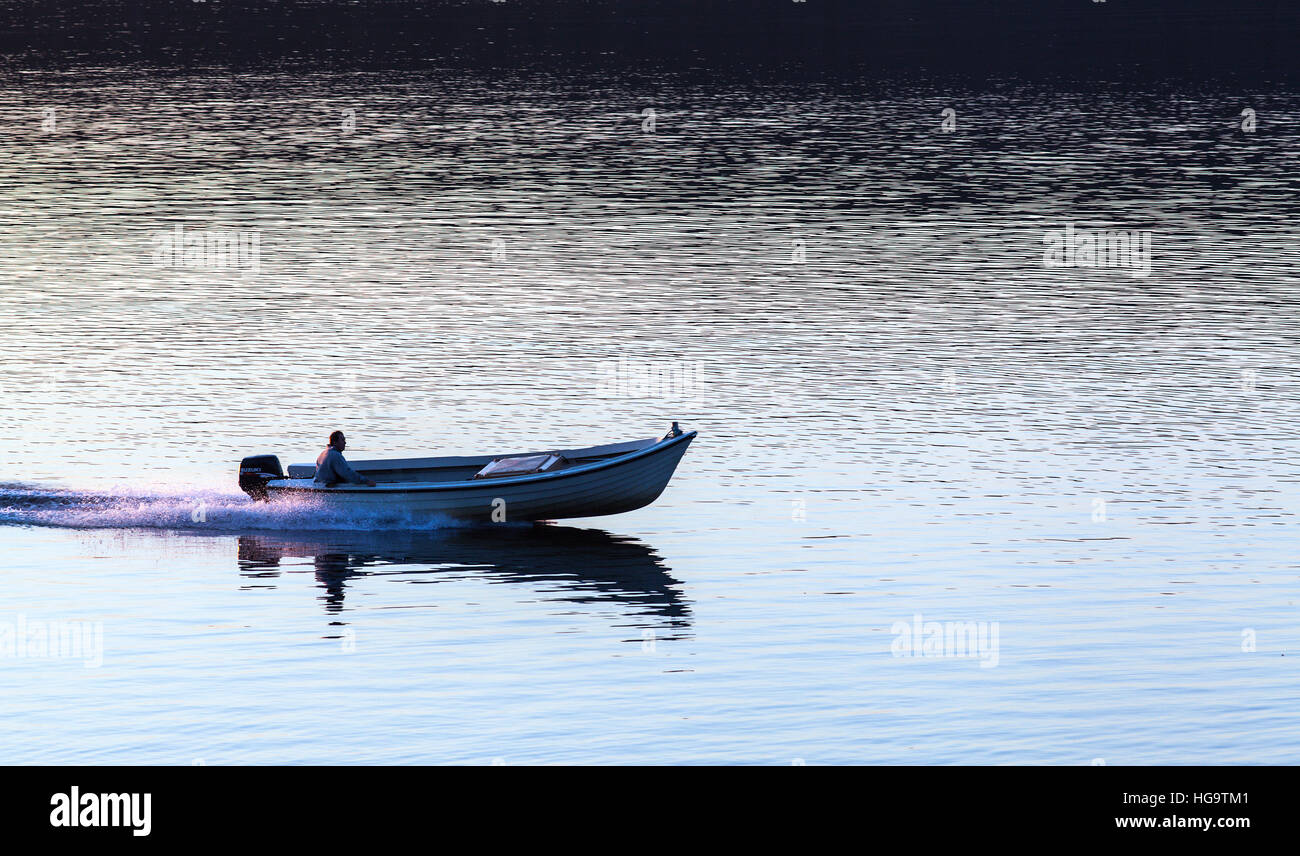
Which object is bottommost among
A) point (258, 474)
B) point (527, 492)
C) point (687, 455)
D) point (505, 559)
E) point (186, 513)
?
point (505, 559)

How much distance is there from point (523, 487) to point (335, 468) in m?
3.53

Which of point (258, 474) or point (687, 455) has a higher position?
point (687, 455)

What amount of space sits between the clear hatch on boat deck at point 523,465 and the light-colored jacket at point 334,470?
7.62ft

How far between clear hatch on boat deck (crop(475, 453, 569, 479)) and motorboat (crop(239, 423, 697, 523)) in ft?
0.06

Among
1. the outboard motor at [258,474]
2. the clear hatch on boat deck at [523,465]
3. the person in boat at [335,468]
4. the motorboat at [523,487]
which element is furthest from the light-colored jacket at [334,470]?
the clear hatch on boat deck at [523,465]

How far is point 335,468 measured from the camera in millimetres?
38750

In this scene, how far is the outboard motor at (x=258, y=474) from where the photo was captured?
3925 cm

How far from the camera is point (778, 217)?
8562cm

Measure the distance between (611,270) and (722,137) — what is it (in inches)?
1677

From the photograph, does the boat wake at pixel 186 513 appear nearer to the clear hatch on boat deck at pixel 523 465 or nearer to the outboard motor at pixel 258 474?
the outboard motor at pixel 258 474

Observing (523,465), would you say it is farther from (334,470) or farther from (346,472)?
(334,470)

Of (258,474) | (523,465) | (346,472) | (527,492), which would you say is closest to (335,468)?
(346,472)

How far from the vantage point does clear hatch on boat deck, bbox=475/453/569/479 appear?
3903 cm

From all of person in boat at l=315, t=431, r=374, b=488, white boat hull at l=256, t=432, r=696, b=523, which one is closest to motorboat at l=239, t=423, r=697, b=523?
white boat hull at l=256, t=432, r=696, b=523
